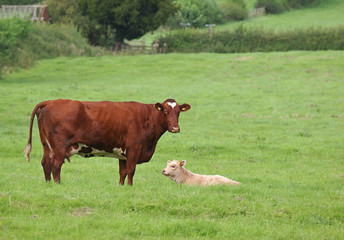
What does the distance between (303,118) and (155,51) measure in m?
35.9

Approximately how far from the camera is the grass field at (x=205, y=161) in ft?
28.3

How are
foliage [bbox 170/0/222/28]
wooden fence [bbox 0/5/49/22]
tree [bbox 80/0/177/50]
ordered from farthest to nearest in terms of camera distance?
foliage [bbox 170/0/222/28] → wooden fence [bbox 0/5/49/22] → tree [bbox 80/0/177/50]

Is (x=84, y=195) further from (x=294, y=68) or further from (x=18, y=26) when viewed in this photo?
(x=18, y=26)

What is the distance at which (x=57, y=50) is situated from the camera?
2062 inches

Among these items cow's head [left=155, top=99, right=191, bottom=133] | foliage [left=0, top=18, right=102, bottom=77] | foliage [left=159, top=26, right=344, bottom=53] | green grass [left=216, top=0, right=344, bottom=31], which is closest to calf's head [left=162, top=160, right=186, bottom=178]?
cow's head [left=155, top=99, right=191, bottom=133]

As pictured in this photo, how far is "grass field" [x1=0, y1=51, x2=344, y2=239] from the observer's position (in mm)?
8617

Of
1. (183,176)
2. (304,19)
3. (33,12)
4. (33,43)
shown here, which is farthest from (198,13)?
(183,176)

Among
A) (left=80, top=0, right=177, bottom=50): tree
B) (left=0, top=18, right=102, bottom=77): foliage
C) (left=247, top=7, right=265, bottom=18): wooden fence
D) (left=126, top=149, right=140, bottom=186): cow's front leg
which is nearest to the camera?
A: (left=126, top=149, right=140, bottom=186): cow's front leg

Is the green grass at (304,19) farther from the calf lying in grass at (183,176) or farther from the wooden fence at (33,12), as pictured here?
the calf lying in grass at (183,176)

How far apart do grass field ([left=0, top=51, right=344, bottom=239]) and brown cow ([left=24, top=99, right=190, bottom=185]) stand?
0.60 metres

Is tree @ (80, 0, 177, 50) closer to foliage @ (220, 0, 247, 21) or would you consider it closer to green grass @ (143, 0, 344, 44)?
green grass @ (143, 0, 344, 44)

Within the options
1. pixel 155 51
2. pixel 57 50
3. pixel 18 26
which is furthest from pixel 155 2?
pixel 18 26

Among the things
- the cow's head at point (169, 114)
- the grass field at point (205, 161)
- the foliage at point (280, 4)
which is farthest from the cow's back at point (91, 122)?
the foliage at point (280, 4)

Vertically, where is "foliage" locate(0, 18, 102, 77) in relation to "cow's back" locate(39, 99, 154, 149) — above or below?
below
